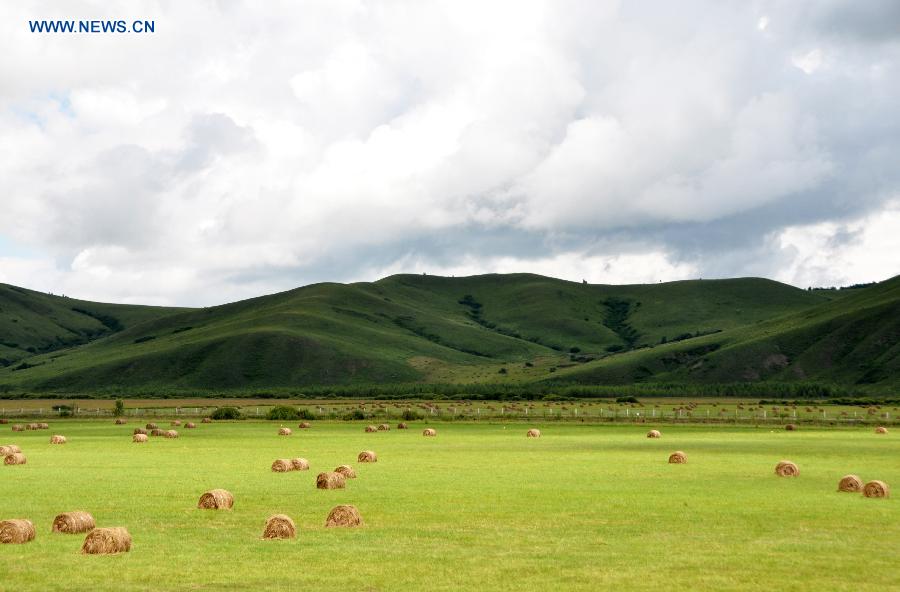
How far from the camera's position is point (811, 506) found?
30.0 meters

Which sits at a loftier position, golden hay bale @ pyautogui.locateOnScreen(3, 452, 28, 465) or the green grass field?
golden hay bale @ pyautogui.locateOnScreen(3, 452, 28, 465)

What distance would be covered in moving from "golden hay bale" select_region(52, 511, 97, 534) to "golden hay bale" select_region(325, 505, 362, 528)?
20.4ft

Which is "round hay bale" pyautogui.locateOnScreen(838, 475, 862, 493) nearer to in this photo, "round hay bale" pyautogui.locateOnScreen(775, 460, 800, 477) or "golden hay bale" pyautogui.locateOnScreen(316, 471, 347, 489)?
"round hay bale" pyautogui.locateOnScreen(775, 460, 800, 477)

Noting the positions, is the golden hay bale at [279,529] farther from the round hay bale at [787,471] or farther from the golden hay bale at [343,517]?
the round hay bale at [787,471]

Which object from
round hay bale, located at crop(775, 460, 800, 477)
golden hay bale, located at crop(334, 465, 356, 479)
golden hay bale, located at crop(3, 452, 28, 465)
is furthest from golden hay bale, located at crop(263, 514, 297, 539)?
golden hay bale, located at crop(3, 452, 28, 465)

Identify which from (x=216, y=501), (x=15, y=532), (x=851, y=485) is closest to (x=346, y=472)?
(x=216, y=501)

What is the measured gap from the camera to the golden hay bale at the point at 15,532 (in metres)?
22.8

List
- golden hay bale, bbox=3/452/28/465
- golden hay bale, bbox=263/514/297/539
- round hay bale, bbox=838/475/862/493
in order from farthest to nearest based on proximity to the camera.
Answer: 1. golden hay bale, bbox=3/452/28/465
2. round hay bale, bbox=838/475/862/493
3. golden hay bale, bbox=263/514/297/539

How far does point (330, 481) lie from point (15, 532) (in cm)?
1313

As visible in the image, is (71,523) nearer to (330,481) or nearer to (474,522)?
(474,522)

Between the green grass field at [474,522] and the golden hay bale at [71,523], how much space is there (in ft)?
1.68

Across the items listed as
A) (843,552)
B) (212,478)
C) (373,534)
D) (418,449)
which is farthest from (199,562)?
(418,449)

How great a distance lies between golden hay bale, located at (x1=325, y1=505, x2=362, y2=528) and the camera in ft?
84.4

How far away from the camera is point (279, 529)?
23688mm
